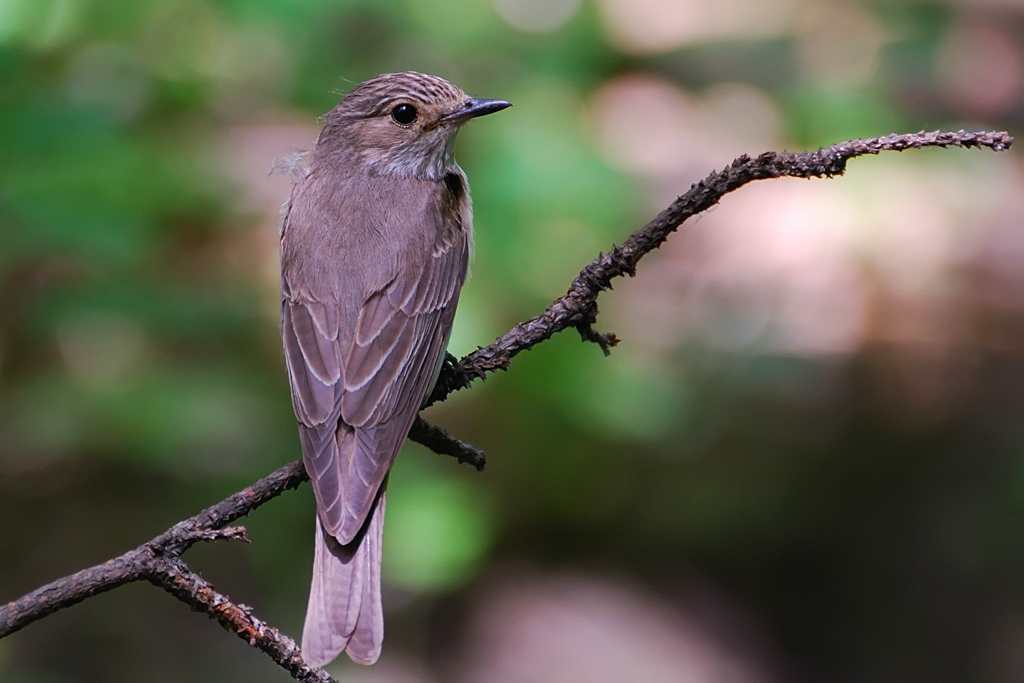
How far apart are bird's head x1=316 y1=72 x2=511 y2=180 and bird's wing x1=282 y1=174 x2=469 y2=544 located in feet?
1.30

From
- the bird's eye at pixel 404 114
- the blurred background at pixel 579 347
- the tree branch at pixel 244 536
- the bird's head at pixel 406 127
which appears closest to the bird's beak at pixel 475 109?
the bird's head at pixel 406 127

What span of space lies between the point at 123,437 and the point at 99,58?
52.8 inches

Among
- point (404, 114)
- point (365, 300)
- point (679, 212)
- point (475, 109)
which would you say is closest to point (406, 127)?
point (404, 114)

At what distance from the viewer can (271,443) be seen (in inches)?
165

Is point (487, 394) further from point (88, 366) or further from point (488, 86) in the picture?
point (88, 366)

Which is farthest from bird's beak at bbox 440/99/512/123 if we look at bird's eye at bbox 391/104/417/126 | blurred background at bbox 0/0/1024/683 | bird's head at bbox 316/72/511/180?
blurred background at bbox 0/0/1024/683

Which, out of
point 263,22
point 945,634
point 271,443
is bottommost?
point 945,634

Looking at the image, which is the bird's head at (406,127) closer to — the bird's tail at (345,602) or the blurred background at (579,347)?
the blurred background at (579,347)

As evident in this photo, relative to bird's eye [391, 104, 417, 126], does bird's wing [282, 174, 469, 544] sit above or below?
below

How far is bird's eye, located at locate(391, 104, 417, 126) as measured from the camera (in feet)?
12.9

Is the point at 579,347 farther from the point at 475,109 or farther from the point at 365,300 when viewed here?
the point at 365,300

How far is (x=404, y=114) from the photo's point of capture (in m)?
3.96

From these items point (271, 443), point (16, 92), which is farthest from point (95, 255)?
point (271, 443)

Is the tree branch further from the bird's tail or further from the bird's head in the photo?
the bird's head
